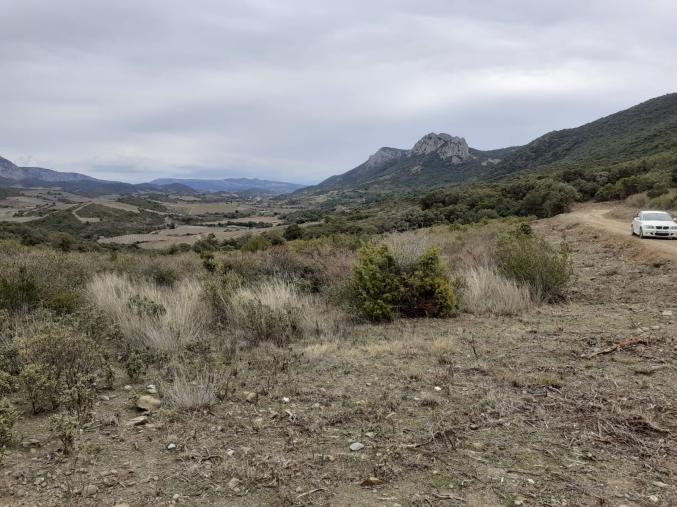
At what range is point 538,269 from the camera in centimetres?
898

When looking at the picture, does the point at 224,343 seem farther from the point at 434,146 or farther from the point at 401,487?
the point at 434,146

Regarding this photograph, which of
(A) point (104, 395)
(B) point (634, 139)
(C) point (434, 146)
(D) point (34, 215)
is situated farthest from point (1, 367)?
(C) point (434, 146)

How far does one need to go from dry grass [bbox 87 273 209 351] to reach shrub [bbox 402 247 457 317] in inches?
139

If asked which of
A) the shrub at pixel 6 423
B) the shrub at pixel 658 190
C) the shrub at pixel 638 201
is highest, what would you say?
the shrub at pixel 658 190

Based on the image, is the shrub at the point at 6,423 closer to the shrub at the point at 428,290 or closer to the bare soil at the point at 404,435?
the bare soil at the point at 404,435

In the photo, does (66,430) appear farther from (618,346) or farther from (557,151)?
(557,151)

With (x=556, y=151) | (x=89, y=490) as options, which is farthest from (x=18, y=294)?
(x=556, y=151)

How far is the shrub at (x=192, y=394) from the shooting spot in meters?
4.24

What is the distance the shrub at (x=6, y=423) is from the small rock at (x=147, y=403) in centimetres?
98

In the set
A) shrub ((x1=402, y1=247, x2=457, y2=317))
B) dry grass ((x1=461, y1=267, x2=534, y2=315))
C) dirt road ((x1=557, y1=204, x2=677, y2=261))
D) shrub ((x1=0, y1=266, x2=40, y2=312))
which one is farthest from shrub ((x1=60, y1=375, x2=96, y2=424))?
dirt road ((x1=557, y1=204, x2=677, y2=261))

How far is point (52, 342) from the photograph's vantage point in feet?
14.8

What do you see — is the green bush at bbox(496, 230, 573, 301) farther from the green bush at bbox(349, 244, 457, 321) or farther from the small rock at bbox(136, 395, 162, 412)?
the small rock at bbox(136, 395, 162, 412)

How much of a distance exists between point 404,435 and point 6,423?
3.13 meters

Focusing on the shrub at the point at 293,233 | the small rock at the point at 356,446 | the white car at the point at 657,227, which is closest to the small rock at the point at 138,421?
the small rock at the point at 356,446
